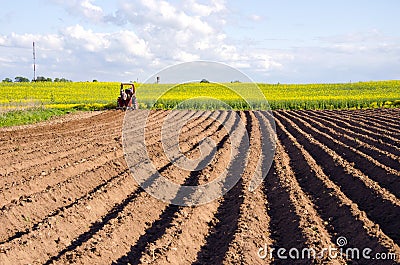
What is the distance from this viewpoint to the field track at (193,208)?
6660 millimetres

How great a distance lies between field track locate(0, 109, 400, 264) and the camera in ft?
21.9

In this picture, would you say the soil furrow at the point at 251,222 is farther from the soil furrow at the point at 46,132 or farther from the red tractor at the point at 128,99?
the red tractor at the point at 128,99

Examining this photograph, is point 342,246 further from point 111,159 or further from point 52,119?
point 52,119

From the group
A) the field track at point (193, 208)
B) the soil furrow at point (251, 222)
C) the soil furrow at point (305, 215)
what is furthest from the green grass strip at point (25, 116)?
the soil furrow at point (305, 215)

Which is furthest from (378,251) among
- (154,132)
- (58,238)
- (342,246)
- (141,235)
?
(154,132)

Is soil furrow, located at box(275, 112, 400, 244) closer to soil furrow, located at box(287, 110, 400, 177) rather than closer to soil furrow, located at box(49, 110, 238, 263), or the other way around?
soil furrow, located at box(287, 110, 400, 177)

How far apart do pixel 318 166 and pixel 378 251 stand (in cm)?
556

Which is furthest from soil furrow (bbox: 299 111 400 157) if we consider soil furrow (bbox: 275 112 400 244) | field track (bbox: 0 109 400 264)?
soil furrow (bbox: 275 112 400 244)

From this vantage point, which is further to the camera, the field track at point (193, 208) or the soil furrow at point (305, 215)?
the field track at point (193, 208)

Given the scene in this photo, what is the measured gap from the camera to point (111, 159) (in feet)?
42.4

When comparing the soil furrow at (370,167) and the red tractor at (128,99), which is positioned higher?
the red tractor at (128,99)

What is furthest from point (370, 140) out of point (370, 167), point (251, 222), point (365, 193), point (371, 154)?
point (251, 222)

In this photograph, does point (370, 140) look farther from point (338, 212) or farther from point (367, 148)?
point (338, 212)

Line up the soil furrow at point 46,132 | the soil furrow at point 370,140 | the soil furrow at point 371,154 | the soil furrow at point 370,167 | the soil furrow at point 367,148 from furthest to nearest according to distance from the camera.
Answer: the soil furrow at point 46,132
the soil furrow at point 370,140
the soil furrow at point 367,148
the soil furrow at point 371,154
the soil furrow at point 370,167
